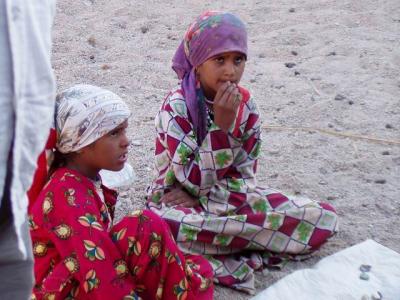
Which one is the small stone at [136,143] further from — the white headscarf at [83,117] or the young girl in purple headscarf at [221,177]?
the white headscarf at [83,117]

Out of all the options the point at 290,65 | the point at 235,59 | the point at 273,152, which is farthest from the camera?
the point at 290,65

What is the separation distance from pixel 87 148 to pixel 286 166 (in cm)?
174

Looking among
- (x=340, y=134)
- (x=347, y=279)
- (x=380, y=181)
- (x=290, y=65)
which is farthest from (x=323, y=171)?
(x=290, y=65)

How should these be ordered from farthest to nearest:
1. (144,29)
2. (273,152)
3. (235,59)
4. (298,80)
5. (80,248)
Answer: (144,29) → (298,80) → (273,152) → (235,59) → (80,248)

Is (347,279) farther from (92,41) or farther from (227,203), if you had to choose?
(92,41)

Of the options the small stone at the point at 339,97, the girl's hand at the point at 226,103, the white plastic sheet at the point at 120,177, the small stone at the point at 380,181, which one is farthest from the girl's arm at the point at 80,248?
the small stone at the point at 339,97

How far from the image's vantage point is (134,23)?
6.25 m

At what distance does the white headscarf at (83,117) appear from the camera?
2.62 meters

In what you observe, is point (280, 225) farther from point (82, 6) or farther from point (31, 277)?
point (82, 6)

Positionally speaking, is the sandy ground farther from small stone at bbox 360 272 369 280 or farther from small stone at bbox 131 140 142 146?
small stone at bbox 360 272 369 280

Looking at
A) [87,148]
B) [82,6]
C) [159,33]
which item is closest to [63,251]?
Answer: [87,148]

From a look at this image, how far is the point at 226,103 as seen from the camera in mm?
3109

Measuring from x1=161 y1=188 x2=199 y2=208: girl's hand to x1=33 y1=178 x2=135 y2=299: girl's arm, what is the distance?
0.80m

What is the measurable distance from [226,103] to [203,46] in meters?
0.31
